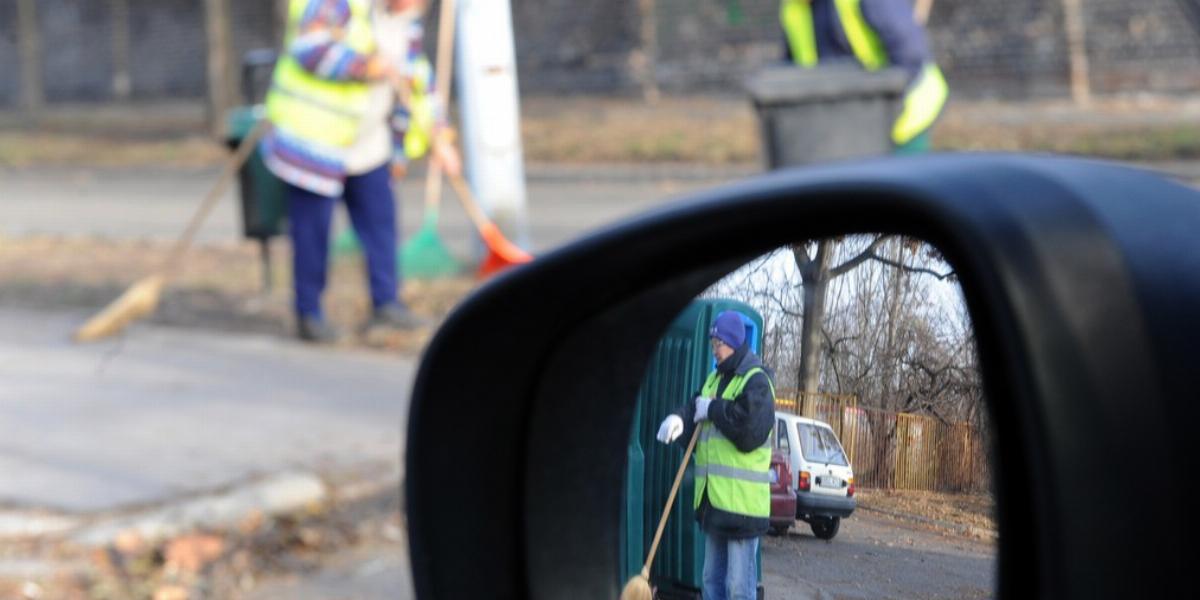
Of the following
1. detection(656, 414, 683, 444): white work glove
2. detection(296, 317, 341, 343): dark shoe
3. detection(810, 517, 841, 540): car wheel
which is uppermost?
detection(656, 414, 683, 444): white work glove

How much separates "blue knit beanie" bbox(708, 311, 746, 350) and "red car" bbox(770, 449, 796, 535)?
121 mm

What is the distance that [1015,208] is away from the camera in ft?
3.69

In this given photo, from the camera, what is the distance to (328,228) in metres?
7.20

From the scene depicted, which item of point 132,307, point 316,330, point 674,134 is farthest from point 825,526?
point 674,134

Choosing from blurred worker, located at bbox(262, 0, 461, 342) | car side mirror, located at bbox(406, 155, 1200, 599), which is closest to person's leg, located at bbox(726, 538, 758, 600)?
car side mirror, located at bbox(406, 155, 1200, 599)

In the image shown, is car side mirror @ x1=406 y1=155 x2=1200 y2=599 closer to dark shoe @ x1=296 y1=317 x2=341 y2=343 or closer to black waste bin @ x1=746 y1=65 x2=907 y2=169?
black waste bin @ x1=746 y1=65 x2=907 y2=169

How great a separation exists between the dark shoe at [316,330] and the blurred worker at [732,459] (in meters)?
6.10

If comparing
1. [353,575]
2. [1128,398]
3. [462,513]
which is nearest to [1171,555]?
[1128,398]

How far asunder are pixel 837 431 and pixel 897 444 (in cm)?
6

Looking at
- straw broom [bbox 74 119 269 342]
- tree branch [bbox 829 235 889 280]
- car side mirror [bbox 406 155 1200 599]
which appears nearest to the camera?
car side mirror [bbox 406 155 1200 599]

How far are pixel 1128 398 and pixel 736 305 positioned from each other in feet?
1.60

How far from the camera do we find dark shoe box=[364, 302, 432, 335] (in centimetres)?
755

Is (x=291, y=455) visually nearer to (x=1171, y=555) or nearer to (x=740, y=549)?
(x=740, y=549)

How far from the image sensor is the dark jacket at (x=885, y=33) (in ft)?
21.8
